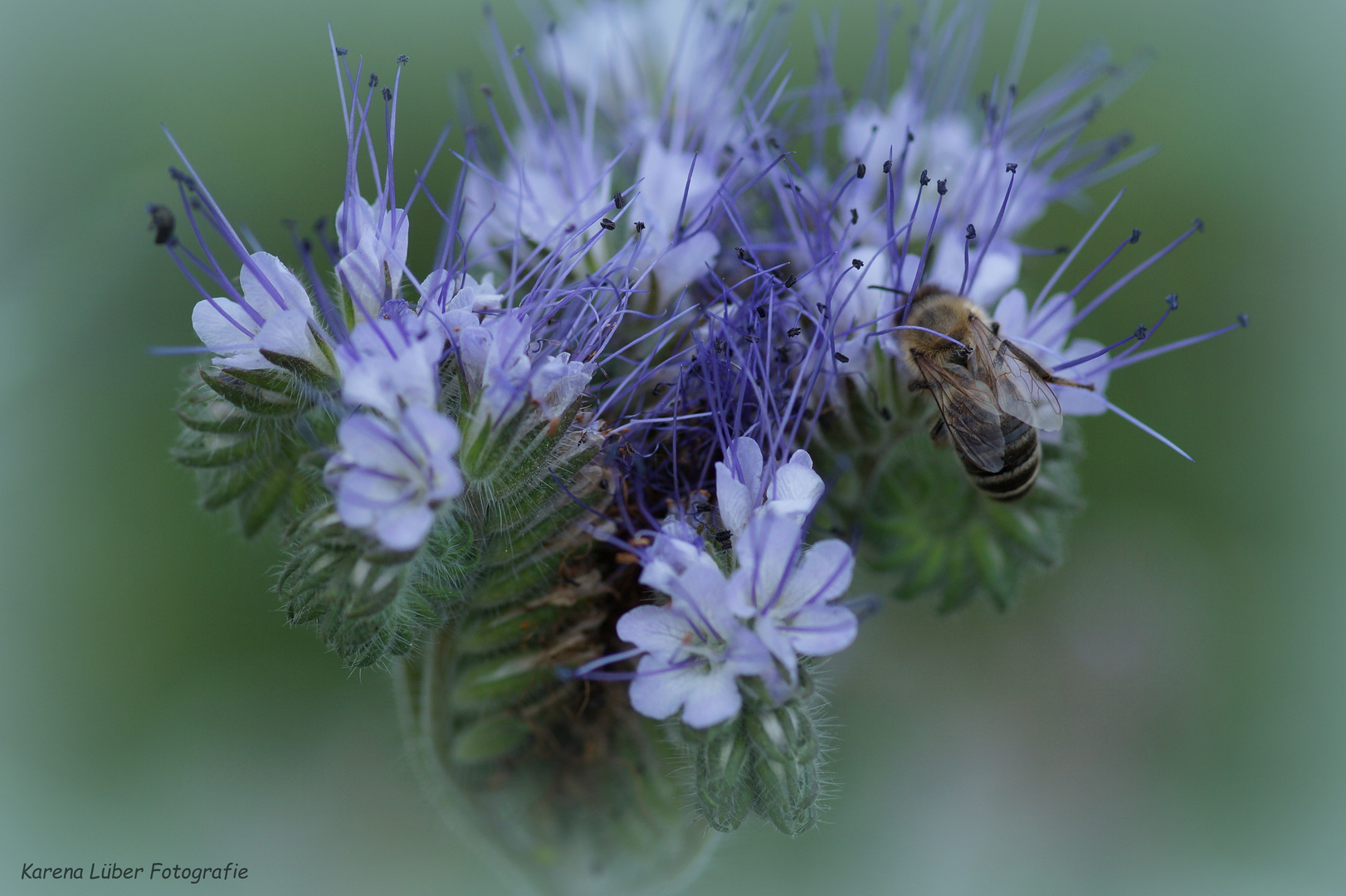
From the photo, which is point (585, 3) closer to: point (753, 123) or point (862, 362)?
point (753, 123)

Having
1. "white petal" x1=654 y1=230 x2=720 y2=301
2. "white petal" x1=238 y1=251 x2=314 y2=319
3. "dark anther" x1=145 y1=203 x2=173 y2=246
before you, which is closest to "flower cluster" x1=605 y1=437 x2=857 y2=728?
"white petal" x1=654 y1=230 x2=720 y2=301

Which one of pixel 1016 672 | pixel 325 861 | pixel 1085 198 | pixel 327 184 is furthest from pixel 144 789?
pixel 1085 198

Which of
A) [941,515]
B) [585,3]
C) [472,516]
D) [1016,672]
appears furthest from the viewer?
[1016,672]

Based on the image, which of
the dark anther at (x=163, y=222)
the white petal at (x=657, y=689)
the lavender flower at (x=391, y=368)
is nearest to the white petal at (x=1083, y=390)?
the white petal at (x=657, y=689)

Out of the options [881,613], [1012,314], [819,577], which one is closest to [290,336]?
[819,577]

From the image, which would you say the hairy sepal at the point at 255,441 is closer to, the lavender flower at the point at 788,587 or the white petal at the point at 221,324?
the white petal at the point at 221,324

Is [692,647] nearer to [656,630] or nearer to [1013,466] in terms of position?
[656,630]

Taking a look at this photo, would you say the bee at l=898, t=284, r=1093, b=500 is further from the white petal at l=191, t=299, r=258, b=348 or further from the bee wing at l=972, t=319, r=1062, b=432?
the white petal at l=191, t=299, r=258, b=348
